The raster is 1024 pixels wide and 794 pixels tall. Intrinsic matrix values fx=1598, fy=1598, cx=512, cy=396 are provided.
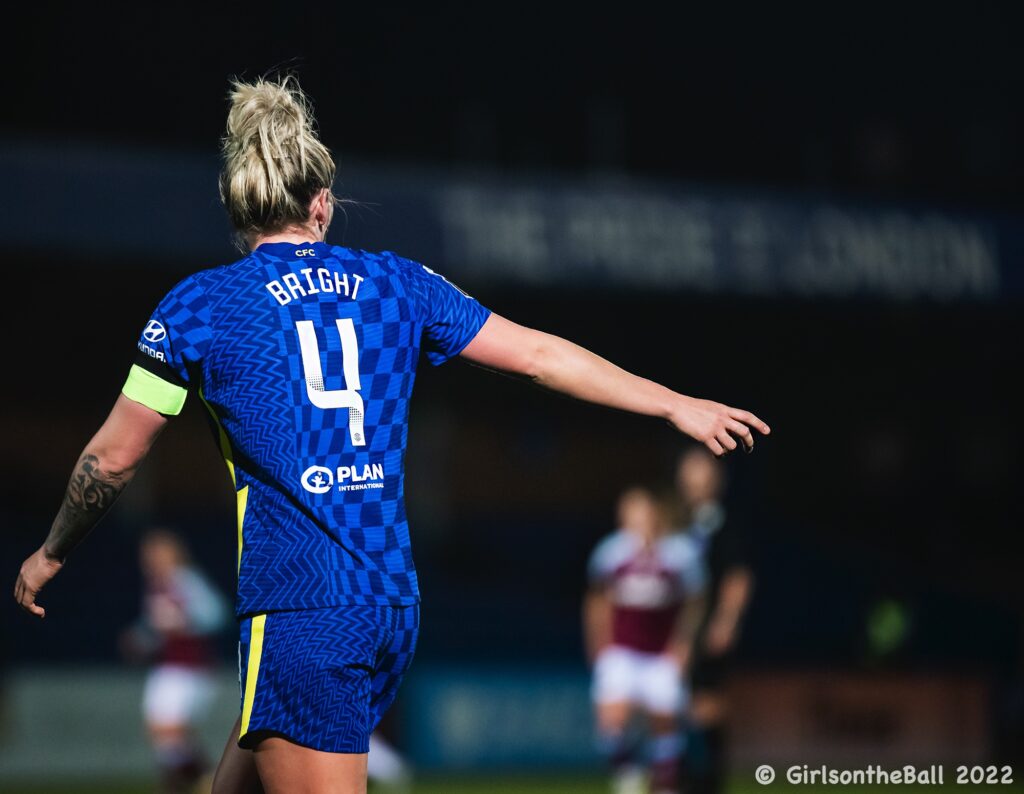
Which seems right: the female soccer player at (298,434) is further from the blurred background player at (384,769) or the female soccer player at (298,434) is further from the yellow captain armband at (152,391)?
the blurred background player at (384,769)

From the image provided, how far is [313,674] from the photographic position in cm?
304

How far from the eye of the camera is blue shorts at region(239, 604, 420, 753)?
304cm

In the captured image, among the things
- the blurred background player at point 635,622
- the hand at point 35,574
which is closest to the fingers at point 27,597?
the hand at point 35,574

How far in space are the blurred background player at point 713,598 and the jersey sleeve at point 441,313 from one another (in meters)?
5.66

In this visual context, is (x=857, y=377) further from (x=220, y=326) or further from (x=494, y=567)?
(x=220, y=326)

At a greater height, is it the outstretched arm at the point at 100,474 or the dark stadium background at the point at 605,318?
the dark stadium background at the point at 605,318

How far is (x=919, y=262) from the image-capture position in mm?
19438

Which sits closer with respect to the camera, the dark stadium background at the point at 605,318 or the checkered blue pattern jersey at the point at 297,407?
the checkered blue pattern jersey at the point at 297,407

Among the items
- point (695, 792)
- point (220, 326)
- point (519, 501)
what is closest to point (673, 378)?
point (519, 501)

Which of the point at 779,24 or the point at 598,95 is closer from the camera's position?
the point at 779,24

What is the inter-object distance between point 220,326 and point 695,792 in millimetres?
6720

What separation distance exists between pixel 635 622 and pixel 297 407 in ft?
26.6

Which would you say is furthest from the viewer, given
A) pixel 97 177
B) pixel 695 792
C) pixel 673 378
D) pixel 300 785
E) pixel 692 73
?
pixel 673 378

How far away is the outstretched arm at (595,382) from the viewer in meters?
3.22
